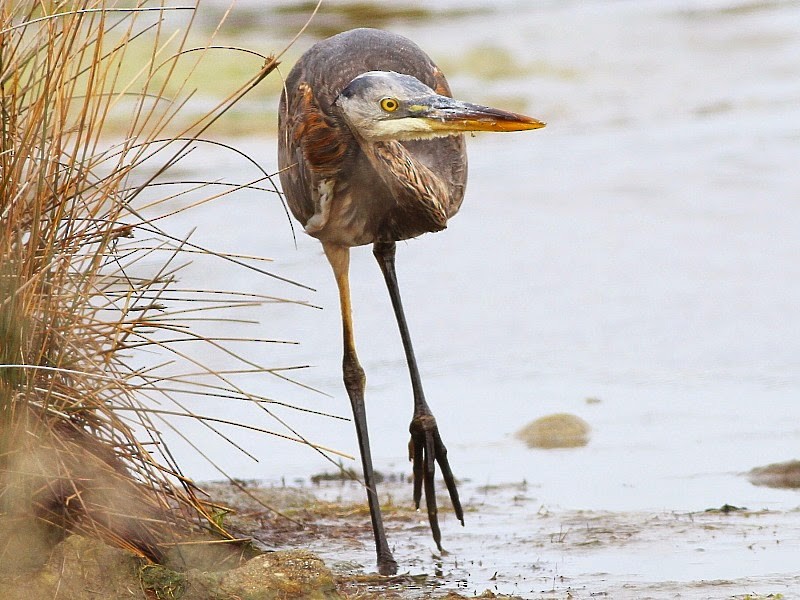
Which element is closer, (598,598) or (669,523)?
(598,598)

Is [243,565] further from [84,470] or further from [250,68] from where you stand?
[250,68]

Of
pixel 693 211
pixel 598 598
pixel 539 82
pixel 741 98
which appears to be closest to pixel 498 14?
pixel 539 82

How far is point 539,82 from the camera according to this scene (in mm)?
15922

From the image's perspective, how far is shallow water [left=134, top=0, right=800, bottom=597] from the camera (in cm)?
581

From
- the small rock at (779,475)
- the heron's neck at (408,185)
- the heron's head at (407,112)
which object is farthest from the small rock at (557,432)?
the heron's head at (407,112)

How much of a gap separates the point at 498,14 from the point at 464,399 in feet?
44.5

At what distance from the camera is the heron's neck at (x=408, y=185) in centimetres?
499

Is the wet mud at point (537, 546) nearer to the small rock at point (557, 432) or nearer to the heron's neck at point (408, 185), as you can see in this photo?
the small rock at point (557, 432)

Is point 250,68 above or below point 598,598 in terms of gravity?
above

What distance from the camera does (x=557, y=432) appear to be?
237 inches

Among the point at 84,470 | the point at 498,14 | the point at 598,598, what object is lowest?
the point at 598,598

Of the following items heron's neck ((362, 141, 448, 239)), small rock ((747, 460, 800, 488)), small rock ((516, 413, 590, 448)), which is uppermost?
heron's neck ((362, 141, 448, 239))

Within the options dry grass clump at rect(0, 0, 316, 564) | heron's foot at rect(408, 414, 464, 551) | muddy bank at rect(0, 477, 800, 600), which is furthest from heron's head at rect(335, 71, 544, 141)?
muddy bank at rect(0, 477, 800, 600)

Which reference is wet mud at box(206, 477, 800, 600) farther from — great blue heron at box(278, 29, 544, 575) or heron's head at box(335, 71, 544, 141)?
heron's head at box(335, 71, 544, 141)
